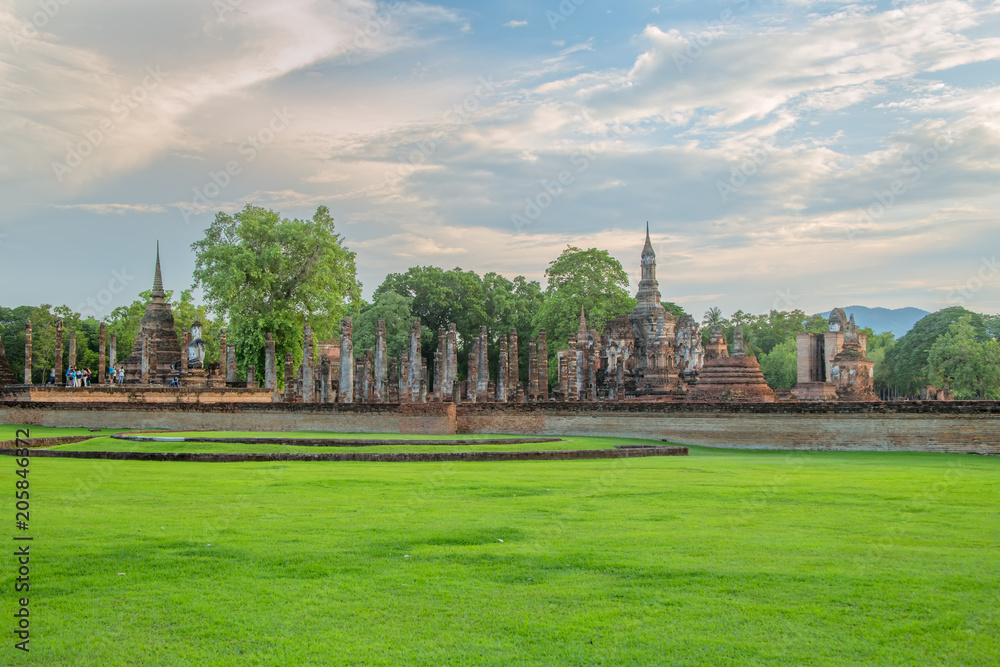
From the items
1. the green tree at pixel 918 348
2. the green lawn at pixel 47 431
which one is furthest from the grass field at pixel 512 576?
the green tree at pixel 918 348

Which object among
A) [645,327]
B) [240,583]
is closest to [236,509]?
[240,583]

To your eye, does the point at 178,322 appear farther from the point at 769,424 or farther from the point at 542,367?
the point at 769,424

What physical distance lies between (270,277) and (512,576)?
127ft

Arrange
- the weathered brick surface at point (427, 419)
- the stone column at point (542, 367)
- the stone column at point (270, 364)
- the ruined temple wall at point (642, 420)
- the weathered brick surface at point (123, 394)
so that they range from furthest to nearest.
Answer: the stone column at point (270, 364) → the stone column at point (542, 367) → the weathered brick surface at point (123, 394) → the weathered brick surface at point (427, 419) → the ruined temple wall at point (642, 420)

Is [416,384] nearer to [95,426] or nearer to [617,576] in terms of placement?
[95,426]

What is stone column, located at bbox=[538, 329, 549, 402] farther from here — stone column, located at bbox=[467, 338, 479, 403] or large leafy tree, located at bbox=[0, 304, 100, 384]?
large leafy tree, located at bbox=[0, 304, 100, 384]

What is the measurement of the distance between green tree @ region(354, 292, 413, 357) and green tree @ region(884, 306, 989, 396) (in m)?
34.1

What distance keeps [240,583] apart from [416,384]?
27.2m

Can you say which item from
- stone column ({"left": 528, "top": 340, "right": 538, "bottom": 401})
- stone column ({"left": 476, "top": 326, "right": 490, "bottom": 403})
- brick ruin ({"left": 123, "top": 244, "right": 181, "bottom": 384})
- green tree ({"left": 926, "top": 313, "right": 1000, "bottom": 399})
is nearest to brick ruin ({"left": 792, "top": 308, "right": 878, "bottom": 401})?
stone column ({"left": 528, "top": 340, "right": 538, "bottom": 401})

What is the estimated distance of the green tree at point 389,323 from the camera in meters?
58.1

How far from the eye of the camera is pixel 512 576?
6547 mm

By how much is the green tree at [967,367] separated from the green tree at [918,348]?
6.34 meters

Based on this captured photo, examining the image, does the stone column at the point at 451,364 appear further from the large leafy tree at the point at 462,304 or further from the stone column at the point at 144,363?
the large leafy tree at the point at 462,304

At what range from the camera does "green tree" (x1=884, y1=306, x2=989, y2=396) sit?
57.2 meters
